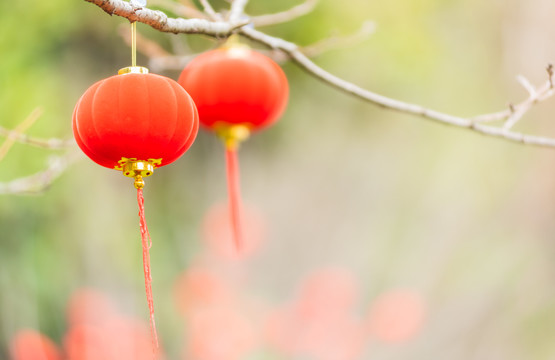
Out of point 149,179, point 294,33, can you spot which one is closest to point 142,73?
point 294,33

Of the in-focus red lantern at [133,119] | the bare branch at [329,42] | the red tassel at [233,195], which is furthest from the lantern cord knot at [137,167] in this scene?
the bare branch at [329,42]

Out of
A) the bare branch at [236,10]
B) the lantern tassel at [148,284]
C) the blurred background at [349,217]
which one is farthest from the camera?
the blurred background at [349,217]

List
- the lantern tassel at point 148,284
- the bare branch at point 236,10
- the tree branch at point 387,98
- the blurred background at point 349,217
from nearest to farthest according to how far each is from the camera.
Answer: the lantern tassel at point 148,284, the tree branch at point 387,98, the bare branch at point 236,10, the blurred background at point 349,217

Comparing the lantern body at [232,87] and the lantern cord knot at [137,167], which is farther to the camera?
the lantern body at [232,87]

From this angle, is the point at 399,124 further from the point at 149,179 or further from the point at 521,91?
the point at 149,179

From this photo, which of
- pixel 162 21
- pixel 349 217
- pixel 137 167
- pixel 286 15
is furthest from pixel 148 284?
pixel 349 217

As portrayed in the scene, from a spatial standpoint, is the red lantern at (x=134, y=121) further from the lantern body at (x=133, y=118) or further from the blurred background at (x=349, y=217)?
the blurred background at (x=349, y=217)

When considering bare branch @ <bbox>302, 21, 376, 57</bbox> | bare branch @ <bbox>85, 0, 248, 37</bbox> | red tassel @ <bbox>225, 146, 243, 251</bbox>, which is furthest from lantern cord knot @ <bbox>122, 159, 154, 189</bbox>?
bare branch @ <bbox>302, 21, 376, 57</bbox>
